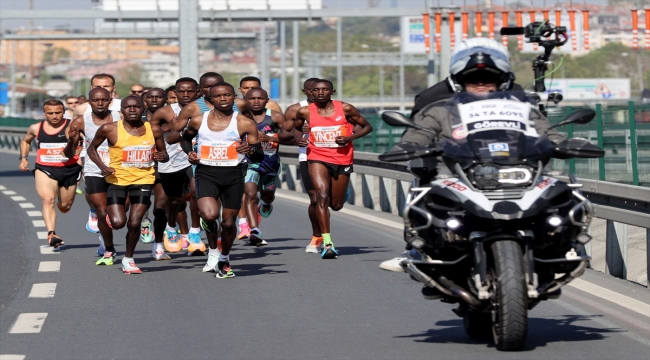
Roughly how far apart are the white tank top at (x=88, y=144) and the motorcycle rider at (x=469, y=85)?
5544 millimetres

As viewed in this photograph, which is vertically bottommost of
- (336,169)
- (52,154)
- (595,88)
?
(336,169)

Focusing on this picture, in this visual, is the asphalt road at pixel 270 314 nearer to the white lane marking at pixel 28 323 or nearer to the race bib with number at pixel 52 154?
the white lane marking at pixel 28 323

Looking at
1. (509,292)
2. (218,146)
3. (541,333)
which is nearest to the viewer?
(509,292)

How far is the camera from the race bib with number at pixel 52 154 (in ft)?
53.4

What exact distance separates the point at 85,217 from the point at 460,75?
12.3 metres

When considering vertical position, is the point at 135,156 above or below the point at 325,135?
below

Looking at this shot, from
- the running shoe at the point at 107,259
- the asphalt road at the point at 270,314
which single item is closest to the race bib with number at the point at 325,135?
the asphalt road at the point at 270,314

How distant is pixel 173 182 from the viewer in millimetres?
14891

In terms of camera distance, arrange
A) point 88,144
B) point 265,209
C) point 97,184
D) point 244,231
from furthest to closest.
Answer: point 265,209 → point 244,231 → point 88,144 → point 97,184

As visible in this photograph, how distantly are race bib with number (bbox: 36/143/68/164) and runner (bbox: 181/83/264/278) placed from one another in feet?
13.0

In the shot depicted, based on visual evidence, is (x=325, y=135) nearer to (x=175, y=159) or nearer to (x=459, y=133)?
(x=175, y=159)

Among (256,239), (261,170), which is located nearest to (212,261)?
(256,239)

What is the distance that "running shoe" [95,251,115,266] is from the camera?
13859 millimetres

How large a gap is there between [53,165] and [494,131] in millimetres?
9160
